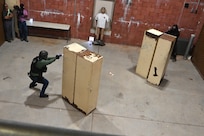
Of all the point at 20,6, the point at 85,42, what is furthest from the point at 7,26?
the point at 85,42

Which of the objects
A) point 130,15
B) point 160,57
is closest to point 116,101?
point 160,57

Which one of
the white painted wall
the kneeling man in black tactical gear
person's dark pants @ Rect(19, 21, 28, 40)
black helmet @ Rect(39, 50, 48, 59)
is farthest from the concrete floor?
the white painted wall

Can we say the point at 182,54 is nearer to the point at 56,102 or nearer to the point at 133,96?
the point at 133,96

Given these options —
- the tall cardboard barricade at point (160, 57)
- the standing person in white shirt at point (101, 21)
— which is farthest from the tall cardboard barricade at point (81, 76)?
the standing person in white shirt at point (101, 21)

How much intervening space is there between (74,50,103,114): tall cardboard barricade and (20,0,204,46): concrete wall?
3.53m

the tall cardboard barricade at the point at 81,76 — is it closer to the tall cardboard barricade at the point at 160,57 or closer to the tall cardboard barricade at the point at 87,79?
the tall cardboard barricade at the point at 87,79

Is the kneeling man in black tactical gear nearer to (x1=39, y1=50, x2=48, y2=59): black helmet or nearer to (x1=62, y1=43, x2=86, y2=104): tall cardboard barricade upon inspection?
(x1=39, y1=50, x2=48, y2=59): black helmet

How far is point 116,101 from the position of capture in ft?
17.1

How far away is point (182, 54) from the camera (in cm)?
772

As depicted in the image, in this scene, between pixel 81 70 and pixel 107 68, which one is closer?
pixel 81 70

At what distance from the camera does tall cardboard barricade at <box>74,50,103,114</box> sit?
4148mm

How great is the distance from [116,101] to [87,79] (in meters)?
1.25

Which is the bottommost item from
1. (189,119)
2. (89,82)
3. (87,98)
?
(189,119)

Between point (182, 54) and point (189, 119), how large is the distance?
3.29m
